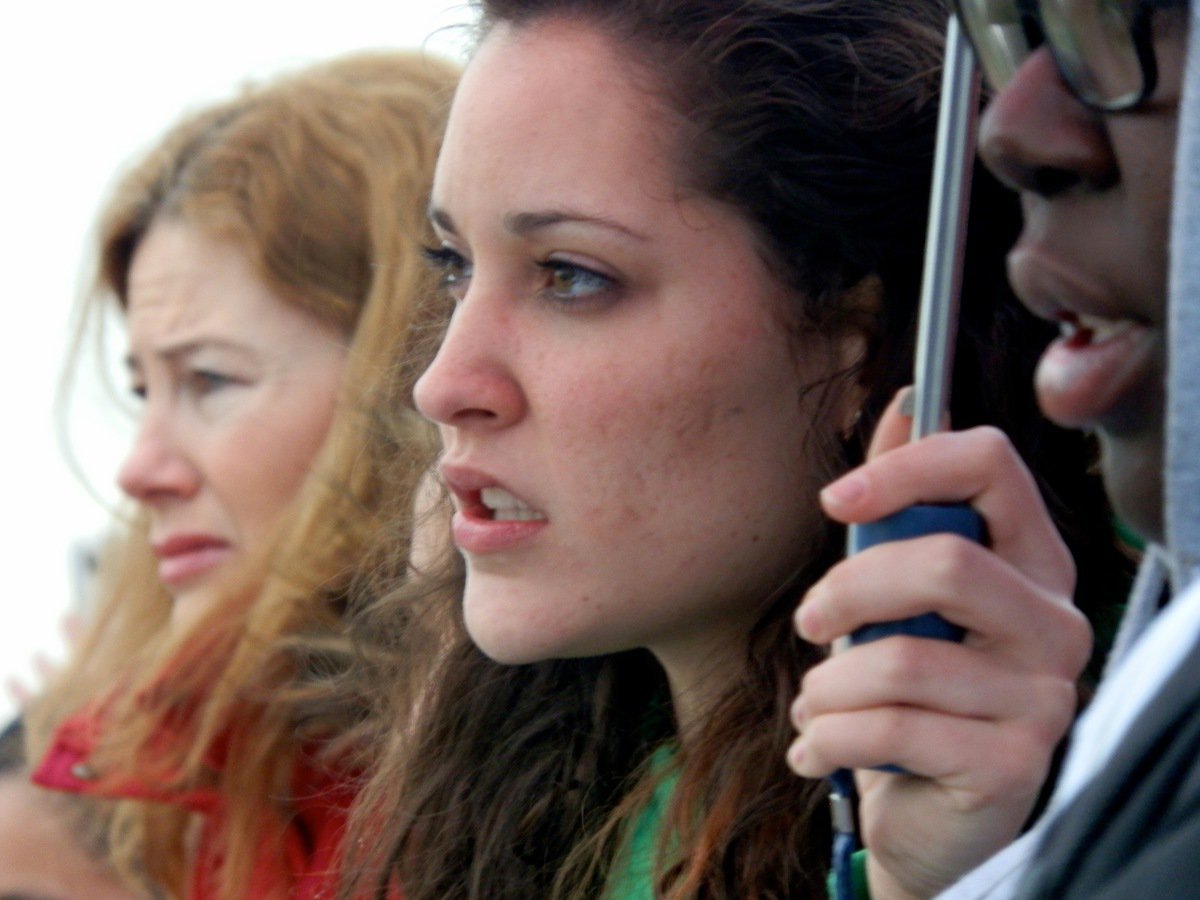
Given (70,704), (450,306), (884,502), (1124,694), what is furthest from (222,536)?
(1124,694)

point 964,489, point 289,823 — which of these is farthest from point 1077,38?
point 289,823

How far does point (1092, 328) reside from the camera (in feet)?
3.42

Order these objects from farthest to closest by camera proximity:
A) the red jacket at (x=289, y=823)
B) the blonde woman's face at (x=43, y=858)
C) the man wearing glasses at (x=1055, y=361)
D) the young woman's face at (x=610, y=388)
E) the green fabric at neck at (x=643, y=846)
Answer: the blonde woman's face at (x=43, y=858) → the red jacket at (x=289, y=823) → the green fabric at neck at (x=643, y=846) → the young woman's face at (x=610, y=388) → the man wearing glasses at (x=1055, y=361)

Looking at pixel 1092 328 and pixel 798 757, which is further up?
pixel 1092 328

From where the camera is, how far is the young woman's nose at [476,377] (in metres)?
1.42

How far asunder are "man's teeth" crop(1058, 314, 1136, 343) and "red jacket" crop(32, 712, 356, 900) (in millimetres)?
1197

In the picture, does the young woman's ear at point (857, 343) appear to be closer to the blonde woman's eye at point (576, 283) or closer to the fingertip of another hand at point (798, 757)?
the blonde woman's eye at point (576, 283)

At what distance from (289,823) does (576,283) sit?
40.4 inches

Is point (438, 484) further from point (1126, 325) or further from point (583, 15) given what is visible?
point (1126, 325)

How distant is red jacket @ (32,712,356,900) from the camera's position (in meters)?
2.17

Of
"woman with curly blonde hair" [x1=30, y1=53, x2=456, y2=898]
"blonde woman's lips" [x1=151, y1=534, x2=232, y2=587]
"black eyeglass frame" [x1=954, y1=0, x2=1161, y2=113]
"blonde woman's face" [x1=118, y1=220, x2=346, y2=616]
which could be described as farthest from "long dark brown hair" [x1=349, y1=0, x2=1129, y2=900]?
"blonde woman's lips" [x1=151, y1=534, x2=232, y2=587]

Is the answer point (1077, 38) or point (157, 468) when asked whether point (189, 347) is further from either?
point (1077, 38)

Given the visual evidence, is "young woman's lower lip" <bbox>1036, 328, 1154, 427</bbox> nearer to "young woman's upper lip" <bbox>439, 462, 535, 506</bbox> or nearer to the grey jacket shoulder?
the grey jacket shoulder

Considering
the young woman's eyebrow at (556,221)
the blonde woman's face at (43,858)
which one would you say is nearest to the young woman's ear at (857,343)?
the young woman's eyebrow at (556,221)
